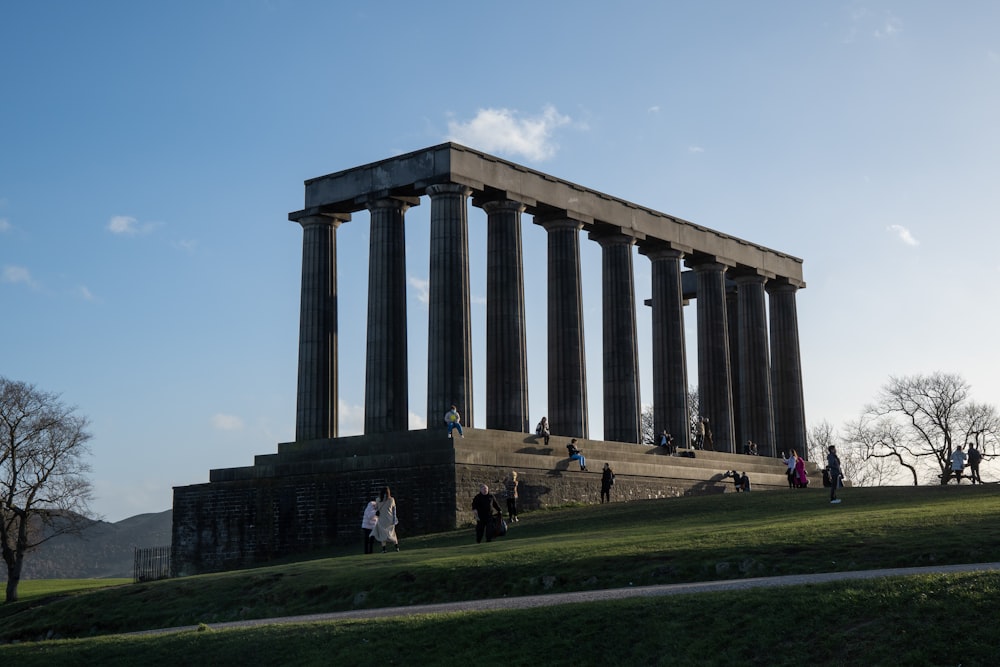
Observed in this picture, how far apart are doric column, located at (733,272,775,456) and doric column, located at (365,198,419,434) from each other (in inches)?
1018

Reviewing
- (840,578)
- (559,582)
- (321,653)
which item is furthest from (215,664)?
(840,578)

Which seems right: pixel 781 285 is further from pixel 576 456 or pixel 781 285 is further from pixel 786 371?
pixel 576 456

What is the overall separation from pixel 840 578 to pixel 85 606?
22285 mm

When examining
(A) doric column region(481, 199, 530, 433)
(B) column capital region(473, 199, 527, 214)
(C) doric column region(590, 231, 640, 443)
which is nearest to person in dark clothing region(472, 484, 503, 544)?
(A) doric column region(481, 199, 530, 433)

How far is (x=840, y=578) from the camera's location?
2109 cm

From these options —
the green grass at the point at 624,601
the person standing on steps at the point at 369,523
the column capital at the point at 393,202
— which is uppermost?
the column capital at the point at 393,202

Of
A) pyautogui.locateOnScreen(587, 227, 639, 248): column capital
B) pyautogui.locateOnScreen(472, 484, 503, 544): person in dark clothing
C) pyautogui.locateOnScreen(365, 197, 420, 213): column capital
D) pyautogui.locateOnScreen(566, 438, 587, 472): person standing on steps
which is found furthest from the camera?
pyautogui.locateOnScreen(587, 227, 639, 248): column capital

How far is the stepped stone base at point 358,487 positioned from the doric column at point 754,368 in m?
19.1

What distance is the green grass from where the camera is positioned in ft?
58.2

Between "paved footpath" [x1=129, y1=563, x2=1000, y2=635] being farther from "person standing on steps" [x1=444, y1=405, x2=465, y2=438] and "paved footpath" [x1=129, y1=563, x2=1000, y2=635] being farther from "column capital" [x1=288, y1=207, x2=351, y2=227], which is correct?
"column capital" [x1=288, y1=207, x2=351, y2=227]

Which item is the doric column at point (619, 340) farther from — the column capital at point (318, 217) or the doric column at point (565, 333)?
the column capital at point (318, 217)

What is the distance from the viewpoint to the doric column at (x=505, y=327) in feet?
182

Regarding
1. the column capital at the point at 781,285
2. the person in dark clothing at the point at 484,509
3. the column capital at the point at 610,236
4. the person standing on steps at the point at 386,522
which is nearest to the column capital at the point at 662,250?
the column capital at the point at 610,236

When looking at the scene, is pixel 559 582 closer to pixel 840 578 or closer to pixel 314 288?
pixel 840 578
